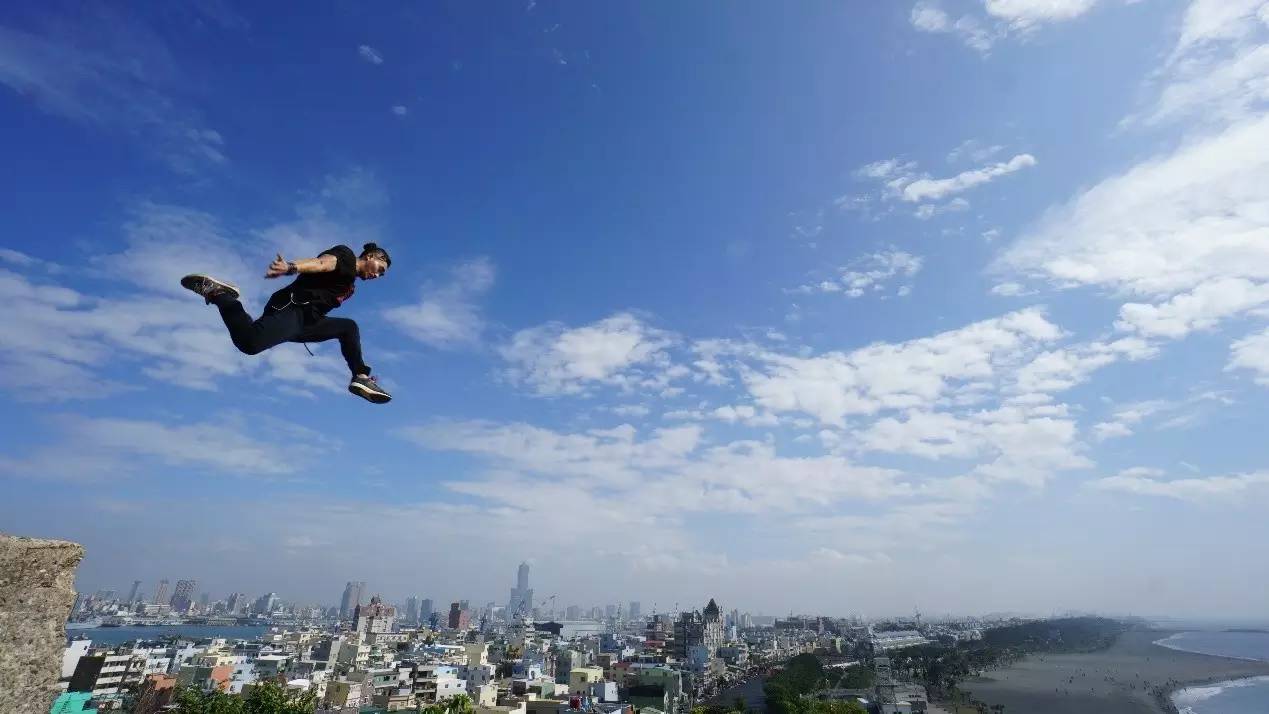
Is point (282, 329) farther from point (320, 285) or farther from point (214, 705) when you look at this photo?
point (214, 705)

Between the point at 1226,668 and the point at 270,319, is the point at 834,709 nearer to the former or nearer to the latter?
the point at 270,319

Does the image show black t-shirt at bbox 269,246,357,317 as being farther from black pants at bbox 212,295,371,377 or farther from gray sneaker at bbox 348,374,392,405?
gray sneaker at bbox 348,374,392,405

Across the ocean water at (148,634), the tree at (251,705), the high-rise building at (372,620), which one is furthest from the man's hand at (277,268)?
the ocean water at (148,634)

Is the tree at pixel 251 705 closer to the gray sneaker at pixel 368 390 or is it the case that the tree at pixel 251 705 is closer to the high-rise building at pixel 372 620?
the gray sneaker at pixel 368 390

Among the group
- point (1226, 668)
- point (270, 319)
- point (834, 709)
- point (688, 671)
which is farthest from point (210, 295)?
point (1226, 668)

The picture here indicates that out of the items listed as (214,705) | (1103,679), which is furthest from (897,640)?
(214,705)

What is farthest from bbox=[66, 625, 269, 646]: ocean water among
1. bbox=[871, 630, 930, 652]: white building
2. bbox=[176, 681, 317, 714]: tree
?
bbox=[871, 630, 930, 652]: white building
